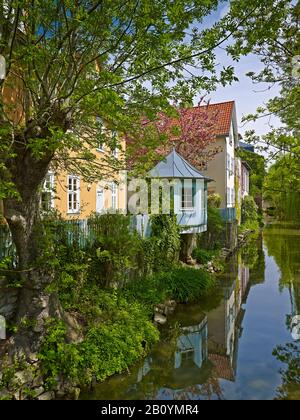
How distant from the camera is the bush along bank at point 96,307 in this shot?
5293 millimetres

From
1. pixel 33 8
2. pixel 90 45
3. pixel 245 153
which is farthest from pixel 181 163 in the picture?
pixel 33 8

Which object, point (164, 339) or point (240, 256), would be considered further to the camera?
point (240, 256)

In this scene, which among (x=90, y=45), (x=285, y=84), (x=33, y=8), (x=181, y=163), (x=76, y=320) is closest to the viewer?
(x=33, y=8)

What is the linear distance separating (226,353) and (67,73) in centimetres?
695

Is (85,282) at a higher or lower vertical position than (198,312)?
higher

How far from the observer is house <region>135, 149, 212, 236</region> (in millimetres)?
12898

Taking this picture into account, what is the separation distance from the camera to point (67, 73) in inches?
210

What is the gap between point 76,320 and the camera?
6676 millimetres

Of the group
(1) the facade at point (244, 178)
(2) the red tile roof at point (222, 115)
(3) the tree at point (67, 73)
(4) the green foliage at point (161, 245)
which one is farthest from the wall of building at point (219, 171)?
(3) the tree at point (67, 73)

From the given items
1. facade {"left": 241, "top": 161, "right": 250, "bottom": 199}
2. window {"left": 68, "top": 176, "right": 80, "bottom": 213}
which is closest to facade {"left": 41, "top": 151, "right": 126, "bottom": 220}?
window {"left": 68, "top": 176, "right": 80, "bottom": 213}

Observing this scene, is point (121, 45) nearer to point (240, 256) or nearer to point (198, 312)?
point (198, 312)

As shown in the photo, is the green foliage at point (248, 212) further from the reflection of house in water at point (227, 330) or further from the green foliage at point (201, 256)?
the reflection of house in water at point (227, 330)

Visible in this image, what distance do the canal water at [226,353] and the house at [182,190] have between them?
3.29 meters

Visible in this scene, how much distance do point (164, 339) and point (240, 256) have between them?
1261 cm
